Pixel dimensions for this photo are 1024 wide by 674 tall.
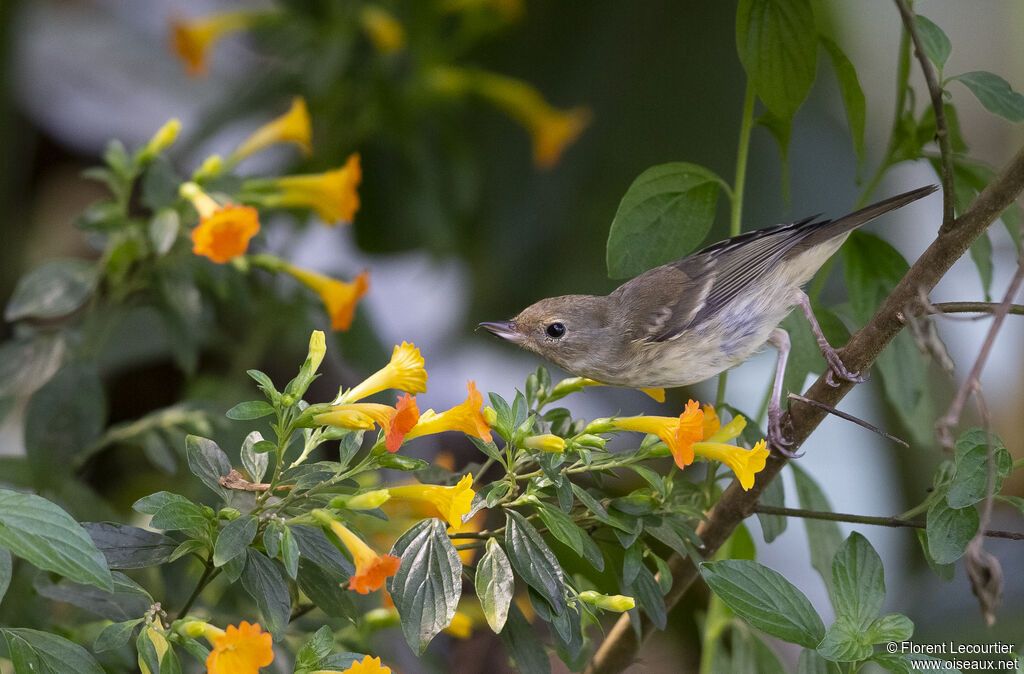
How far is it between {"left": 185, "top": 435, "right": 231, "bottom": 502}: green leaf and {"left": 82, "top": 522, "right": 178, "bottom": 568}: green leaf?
8cm

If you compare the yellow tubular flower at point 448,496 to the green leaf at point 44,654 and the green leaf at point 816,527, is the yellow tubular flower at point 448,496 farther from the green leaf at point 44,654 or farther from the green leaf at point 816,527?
the green leaf at point 816,527

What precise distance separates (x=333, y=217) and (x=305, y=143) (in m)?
0.21

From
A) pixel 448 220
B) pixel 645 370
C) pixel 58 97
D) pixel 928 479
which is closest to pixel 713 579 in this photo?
pixel 645 370

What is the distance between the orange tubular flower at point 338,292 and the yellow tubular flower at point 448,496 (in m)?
0.61

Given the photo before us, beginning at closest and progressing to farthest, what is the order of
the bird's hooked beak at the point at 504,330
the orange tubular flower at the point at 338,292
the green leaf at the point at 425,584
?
the green leaf at the point at 425,584, the bird's hooked beak at the point at 504,330, the orange tubular flower at the point at 338,292

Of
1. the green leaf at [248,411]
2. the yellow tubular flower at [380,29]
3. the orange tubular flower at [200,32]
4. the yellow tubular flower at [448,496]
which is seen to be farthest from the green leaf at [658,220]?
the orange tubular flower at [200,32]

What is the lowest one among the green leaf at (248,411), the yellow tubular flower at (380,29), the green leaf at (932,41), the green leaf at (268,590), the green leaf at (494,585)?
the green leaf at (268,590)

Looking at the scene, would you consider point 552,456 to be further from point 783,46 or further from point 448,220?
point 448,220

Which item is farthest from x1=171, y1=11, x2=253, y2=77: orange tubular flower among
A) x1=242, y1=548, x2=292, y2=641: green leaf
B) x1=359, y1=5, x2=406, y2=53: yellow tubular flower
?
x1=242, y1=548, x2=292, y2=641: green leaf

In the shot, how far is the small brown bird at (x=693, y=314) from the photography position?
1.32m

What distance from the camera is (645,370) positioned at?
1.36m

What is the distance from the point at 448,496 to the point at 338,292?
70 cm

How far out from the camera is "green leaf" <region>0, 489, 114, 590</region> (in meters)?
0.81

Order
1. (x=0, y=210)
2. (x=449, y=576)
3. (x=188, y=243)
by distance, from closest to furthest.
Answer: (x=449, y=576) < (x=188, y=243) < (x=0, y=210)
